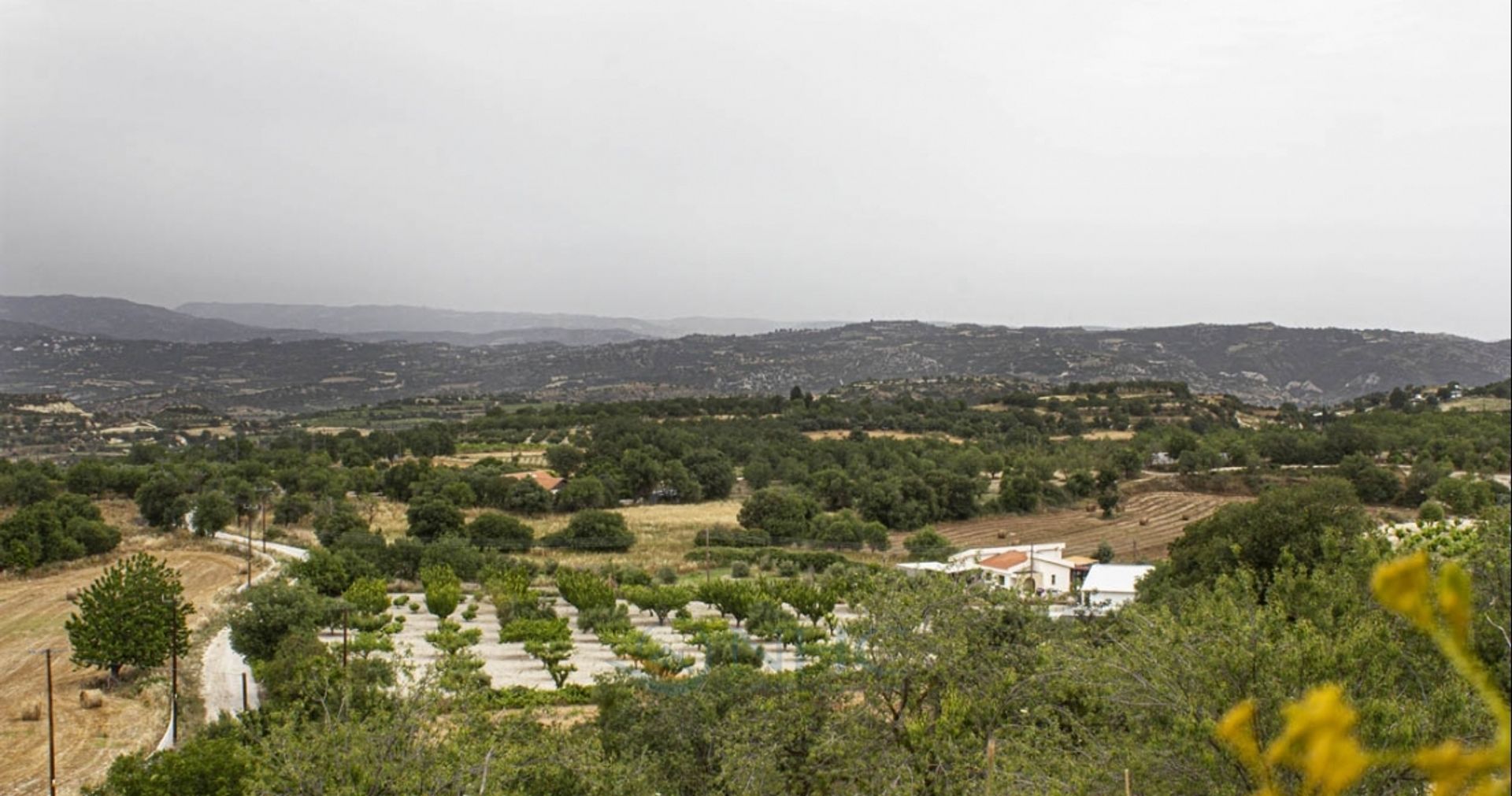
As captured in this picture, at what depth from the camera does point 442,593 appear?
84.5 ft

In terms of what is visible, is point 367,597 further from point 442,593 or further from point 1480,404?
point 1480,404

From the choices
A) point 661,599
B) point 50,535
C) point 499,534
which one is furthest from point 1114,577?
point 50,535

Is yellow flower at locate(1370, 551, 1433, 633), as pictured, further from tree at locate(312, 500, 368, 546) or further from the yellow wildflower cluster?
tree at locate(312, 500, 368, 546)

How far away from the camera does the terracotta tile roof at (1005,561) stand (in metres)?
31.3

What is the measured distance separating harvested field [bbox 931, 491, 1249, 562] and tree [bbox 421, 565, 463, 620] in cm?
2029

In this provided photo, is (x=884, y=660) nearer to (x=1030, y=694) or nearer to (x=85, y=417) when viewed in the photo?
(x=1030, y=694)

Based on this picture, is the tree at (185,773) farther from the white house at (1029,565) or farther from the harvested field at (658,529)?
the harvested field at (658,529)

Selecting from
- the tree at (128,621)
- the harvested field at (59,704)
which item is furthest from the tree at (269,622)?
the harvested field at (59,704)

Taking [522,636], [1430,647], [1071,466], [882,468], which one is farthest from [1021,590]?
[1071,466]

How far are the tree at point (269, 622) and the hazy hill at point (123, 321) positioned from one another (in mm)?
112549

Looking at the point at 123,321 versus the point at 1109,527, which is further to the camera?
the point at 123,321

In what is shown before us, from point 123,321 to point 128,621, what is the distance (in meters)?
163

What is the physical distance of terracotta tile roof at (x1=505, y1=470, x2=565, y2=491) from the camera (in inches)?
1895

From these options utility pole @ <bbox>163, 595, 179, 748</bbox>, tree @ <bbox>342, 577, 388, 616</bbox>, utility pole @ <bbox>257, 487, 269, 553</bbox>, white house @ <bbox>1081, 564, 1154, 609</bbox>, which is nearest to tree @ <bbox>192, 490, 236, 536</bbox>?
utility pole @ <bbox>257, 487, 269, 553</bbox>
